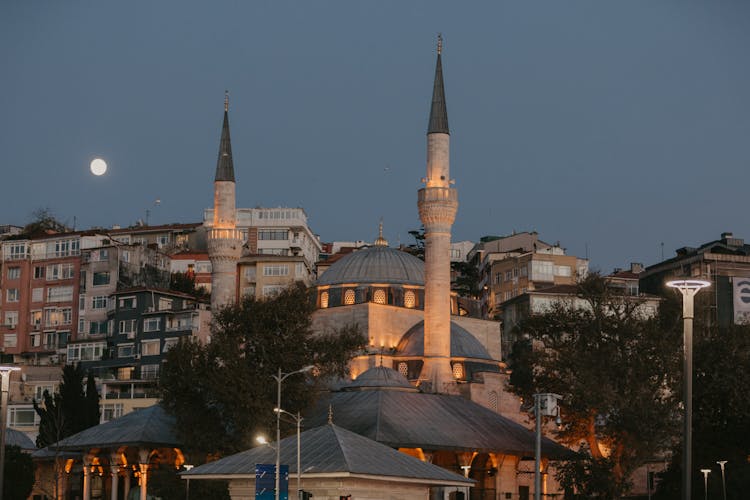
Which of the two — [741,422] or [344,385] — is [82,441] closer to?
[344,385]

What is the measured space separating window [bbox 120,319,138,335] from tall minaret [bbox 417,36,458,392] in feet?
96.4

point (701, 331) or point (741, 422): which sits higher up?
point (701, 331)

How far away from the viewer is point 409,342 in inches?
2606

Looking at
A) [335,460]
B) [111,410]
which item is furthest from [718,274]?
[335,460]

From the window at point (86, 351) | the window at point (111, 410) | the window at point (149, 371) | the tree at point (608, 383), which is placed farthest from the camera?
the window at point (86, 351)

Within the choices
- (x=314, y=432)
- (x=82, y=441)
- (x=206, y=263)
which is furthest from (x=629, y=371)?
(x=206, y=263)

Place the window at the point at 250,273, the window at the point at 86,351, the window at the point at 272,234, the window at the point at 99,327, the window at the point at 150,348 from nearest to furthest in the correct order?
the window at the point at 150,348 → the window at the point at 86,351 → the window at the point at 99,327 → the window at the point at 250,273 → the window at the point at 272,234

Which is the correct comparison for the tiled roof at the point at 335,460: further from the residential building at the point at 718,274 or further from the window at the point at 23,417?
the window at the point at 23,417

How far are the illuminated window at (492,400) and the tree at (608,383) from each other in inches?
246

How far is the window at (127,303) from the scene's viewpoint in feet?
280

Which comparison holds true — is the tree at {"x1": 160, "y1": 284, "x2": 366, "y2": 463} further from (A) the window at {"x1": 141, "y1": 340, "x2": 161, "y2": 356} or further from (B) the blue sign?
(A) the window at {"x1": 141, "y1": 340, "x2": 161, "y2": 356}

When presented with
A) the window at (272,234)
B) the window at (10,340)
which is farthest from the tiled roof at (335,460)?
the window at (272,234)

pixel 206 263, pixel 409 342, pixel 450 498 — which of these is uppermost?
pixel 206 263

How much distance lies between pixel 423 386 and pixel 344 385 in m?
4.05
